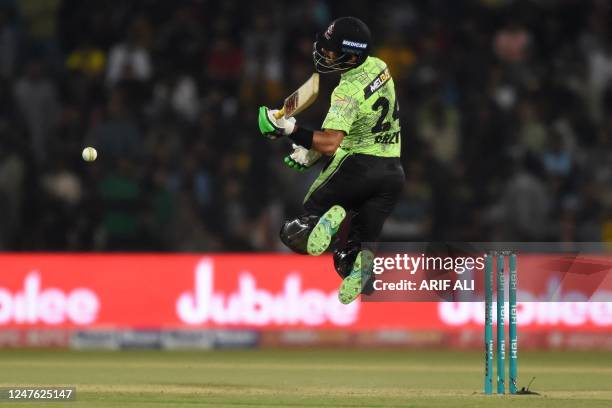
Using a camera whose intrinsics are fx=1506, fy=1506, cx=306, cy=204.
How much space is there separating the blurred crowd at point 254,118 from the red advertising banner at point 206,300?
0.54 metres

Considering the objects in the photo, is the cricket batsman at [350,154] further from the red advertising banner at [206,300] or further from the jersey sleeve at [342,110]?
the red advertising banner at [206,300]

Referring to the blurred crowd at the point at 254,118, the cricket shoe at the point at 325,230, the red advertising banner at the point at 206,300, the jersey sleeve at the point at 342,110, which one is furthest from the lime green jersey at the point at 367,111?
the blurred crowd at the point at 254,118

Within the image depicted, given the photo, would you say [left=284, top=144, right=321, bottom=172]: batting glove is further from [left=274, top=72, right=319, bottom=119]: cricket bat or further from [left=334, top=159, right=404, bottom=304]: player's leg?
[left=274, top=72, right=319, bottom=119]: cricket bat

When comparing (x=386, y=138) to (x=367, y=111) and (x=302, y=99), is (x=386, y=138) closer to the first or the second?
(x=367, y=111)

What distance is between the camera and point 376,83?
11.2 m

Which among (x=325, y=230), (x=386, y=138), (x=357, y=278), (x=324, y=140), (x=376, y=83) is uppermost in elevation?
(x=376, y=83)

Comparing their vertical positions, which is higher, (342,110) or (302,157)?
(342,110)

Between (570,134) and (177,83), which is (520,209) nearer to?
(570,134)

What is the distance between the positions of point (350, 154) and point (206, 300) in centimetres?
567

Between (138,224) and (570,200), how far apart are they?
5.08 meters

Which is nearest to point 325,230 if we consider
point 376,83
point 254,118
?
point 376,83

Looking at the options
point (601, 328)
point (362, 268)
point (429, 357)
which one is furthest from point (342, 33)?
point (601, 328)

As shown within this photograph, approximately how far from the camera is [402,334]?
56.3 ft

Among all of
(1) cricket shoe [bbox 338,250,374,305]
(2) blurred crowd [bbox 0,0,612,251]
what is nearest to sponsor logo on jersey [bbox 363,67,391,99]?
(1) cricket shoe [bbox 338,250,374,305]
